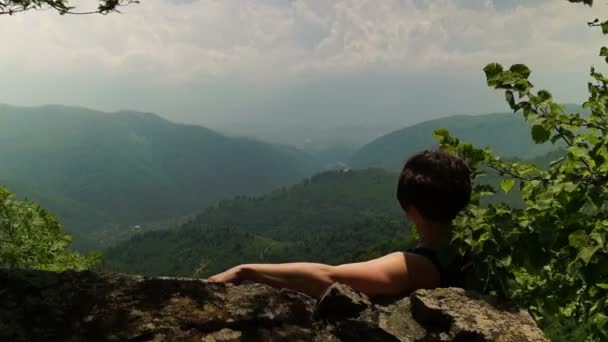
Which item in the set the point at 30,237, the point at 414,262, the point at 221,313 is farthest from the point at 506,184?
the point at 30,237

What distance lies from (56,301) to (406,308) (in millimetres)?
3022

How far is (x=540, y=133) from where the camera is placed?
5770mm

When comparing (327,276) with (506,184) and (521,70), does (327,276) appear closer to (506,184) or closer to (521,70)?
(506,184)

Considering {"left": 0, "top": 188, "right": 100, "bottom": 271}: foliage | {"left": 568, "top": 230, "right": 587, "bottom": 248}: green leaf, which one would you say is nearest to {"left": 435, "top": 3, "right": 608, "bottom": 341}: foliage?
{"left": 568, "top": 230, "right": 587, "bottom": 248}: green leaf

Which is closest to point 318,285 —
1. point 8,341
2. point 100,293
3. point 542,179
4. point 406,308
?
point 406,308

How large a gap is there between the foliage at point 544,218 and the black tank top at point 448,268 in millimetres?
139

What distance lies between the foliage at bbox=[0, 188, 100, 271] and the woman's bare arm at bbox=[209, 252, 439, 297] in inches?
727

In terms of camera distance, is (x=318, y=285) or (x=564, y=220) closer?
(x=318, y=285)

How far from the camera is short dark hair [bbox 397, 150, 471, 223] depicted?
14.7 ft

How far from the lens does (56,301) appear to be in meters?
3.53

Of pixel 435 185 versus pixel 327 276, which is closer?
pixel 327 276

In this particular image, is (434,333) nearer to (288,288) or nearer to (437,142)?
(288,288)

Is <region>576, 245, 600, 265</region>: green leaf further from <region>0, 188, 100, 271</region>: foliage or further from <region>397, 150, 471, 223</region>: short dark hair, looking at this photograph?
<region>0, 188, 100, 271</region>: foliage

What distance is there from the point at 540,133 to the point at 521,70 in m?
0.99
